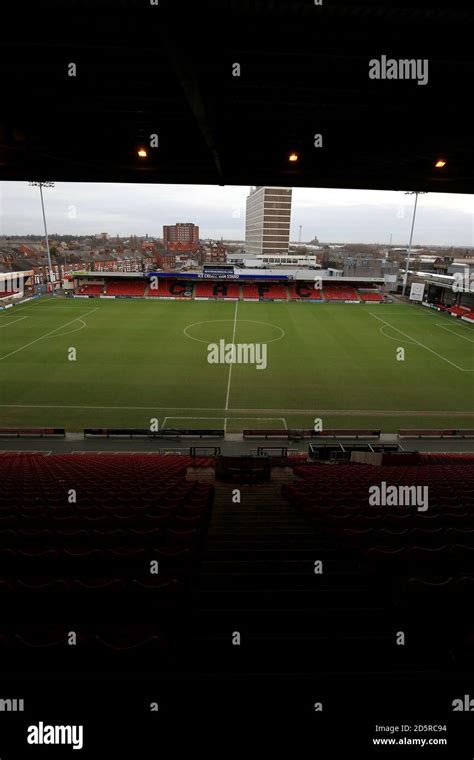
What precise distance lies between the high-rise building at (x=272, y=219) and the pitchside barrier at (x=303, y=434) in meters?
140

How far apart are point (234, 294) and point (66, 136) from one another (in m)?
59.7

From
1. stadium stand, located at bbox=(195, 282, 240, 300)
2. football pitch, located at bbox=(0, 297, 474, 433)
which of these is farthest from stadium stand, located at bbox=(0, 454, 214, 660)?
stadium stand, located at bbox=(195, 282, 240, 300)

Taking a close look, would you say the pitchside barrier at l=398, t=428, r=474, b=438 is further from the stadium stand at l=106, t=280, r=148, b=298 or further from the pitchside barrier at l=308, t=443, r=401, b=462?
the stadium stand at l=106, t=280, r=148, b=298

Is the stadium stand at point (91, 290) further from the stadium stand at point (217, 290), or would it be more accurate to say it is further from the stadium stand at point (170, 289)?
the stadium stand at point (217, 290)

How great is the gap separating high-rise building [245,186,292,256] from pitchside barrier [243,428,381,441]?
14023 centimetres

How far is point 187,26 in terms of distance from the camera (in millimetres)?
5230

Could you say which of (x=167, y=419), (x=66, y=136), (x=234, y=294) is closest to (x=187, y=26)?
(x=66, y=136)

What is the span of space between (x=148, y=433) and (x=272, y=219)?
148 metres

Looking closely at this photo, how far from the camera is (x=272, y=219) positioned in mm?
155500

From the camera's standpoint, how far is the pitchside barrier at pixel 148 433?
2172 cm

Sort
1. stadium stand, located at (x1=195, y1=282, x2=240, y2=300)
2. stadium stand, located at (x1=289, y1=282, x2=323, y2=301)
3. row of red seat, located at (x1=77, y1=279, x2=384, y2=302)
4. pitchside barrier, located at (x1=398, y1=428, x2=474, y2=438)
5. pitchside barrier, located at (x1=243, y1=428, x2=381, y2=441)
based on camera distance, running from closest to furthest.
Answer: pitchside barrier, located at (x1=243, y1=428, x2=381, y2=441) < pitchside barrier, located at (x1=398, y1=428, x2=474, y2=438) < stadium stand, located at (x1=289, y1=282, x2=323, y2=301) < row of red seat, located at (x1=77, y1=279, x2=384, y2=302) < stadium stand, located at (x1=195, y1=282, x2=240, y2=300)

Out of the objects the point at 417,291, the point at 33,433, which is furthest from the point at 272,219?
the point at 33,433

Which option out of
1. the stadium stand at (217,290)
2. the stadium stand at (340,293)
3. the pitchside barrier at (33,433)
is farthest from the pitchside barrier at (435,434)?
the stadium stand at (217,290)

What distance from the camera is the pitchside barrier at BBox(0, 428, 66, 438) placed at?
21.6 metres
